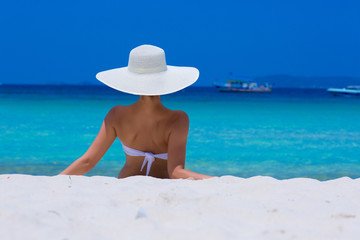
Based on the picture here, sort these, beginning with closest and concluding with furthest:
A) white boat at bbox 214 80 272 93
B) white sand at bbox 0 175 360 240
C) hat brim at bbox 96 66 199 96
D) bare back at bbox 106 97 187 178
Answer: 1. white sand at bbox 0 175 360 240
2. hat brim at bbox 96 66 199 96
3. bare back at bbox 106 97 187 178
4. white boat at bbox 214 80 272 93

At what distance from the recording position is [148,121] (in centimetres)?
259

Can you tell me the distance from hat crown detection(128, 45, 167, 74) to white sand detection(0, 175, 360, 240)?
0.67 metres

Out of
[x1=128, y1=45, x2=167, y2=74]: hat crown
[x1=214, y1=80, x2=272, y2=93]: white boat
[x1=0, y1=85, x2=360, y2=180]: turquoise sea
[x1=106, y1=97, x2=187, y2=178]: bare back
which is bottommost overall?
[x1=214, y1=80, x2=272, y2=93]: white boat

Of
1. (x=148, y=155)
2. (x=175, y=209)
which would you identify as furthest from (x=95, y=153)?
(x=175, y=209)

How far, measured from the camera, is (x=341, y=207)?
1.91 metres

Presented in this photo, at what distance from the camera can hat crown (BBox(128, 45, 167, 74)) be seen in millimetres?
2484

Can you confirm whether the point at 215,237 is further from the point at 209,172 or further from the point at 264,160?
the point at 264,160

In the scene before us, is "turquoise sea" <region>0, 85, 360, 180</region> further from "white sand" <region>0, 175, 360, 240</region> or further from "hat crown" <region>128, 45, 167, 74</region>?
"white sand" <region>0, 175, 360, 240</region>

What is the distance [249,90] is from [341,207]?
5785 cm

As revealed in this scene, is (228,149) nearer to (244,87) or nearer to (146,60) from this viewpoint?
(146,60)

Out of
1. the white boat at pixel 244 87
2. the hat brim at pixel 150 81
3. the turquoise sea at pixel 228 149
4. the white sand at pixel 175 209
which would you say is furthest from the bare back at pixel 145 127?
the white boat at pixel 244 87

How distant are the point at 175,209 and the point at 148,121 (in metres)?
0.90

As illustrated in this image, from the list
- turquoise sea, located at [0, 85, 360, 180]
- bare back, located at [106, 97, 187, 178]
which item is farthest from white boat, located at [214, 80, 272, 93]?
bare back, located at [106, 97, 187, 178]

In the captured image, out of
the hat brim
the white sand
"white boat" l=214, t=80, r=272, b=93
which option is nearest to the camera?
the white sand
